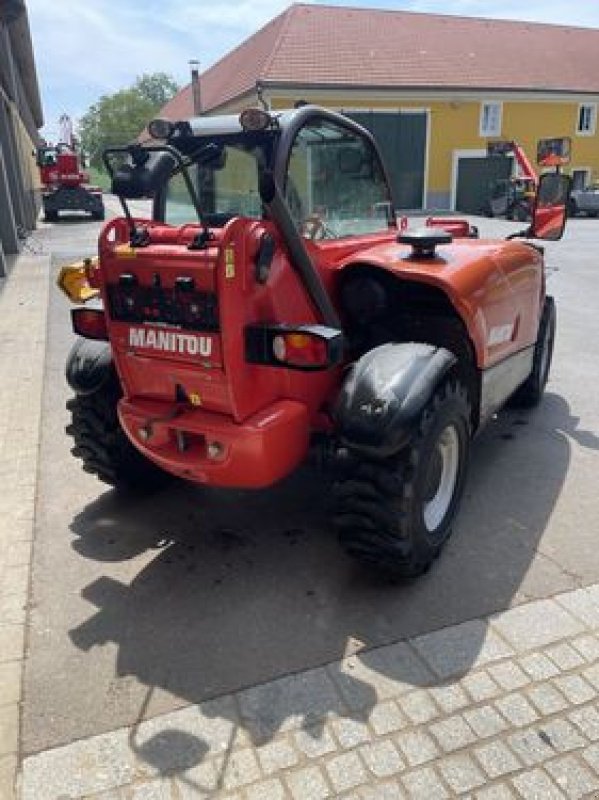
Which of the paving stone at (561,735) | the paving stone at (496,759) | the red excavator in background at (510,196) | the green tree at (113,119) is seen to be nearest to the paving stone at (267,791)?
the paving stone at (496,759)

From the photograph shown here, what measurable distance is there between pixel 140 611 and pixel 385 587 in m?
1.09

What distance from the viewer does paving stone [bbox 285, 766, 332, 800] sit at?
2088 millimetres

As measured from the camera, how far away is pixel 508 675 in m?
2.55

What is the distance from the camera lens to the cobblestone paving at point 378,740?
2113 mm

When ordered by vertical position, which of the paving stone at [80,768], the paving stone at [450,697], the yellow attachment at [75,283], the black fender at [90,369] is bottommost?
the paving stone at [80,768]

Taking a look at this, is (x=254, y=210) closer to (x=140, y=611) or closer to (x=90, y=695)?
(x=140, y=611)

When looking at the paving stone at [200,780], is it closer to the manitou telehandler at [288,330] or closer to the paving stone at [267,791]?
the paving stone at [267,791]

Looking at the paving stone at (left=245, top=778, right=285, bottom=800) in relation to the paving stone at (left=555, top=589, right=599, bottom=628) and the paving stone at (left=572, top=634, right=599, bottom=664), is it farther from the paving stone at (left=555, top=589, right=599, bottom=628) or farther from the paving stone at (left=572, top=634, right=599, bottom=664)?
the paving stone at (left=555, top=589, right=599, bottom=628)

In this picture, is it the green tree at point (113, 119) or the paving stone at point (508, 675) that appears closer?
the paving stone at point (508, 675)

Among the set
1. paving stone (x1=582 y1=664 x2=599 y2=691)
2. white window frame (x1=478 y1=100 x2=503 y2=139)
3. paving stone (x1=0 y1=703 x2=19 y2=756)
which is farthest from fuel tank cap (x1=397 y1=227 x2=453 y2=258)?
white window frame (x1=478 y1=100 x2=503 y2=139)

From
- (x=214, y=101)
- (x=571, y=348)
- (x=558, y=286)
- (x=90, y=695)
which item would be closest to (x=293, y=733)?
(x=90, y=695)

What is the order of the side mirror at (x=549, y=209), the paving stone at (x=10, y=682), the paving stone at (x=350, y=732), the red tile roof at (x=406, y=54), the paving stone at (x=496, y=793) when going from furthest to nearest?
the red tile roof at (x=406, y=54)
the side mirror at (x=549, y=209)
the paving stone at (x=10, y=682)
the paving stone at (x=350, y=732)
the paving stone at (x=496, y=793)

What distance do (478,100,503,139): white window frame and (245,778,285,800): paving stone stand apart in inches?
1176

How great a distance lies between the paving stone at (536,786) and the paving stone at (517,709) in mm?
199
